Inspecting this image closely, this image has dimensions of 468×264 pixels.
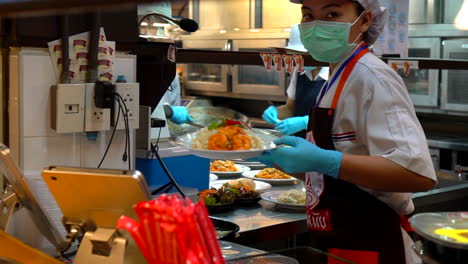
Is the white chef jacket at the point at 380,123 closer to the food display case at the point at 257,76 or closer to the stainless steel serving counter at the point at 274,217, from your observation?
the stainless steel serving counter at the point at 274,217

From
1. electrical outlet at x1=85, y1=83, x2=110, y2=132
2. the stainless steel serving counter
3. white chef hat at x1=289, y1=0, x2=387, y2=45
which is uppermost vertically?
white chef hat at x1=289, y1=0, x2=387, y2=45

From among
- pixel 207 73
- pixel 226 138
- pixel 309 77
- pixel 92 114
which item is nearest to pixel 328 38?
pixel 226 138

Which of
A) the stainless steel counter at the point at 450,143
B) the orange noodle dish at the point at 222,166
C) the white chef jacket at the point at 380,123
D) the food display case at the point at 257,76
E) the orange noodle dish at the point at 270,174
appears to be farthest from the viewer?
the food display case at the point at 257,76

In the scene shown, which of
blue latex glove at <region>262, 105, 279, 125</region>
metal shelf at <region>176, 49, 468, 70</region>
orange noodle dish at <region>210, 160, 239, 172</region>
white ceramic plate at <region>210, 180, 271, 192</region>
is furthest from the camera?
blue latex glove at <region>262, 105, 279, 125</region>

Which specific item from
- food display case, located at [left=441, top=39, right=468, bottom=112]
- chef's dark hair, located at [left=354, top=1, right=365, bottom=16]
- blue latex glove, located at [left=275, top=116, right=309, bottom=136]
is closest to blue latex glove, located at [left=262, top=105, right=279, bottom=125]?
blue latex glove, located at [left=275, top=116, right=309, bottom=136]

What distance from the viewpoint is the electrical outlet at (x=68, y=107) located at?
201 cm

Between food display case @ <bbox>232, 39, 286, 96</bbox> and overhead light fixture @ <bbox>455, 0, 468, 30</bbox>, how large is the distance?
1672 mm

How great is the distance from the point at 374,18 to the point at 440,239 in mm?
1235

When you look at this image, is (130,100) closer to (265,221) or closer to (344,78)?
(344,78)

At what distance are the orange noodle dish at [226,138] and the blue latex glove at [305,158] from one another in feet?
0.23

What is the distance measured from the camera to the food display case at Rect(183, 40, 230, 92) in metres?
→ 6.96

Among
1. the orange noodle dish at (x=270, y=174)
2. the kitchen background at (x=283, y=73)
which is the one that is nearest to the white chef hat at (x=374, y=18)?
the orange noodle dish at (x=270, y=174)

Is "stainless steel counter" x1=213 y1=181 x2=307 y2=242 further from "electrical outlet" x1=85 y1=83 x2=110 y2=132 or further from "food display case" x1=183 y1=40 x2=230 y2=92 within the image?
"food display case" x1=183 y1=40 x2=230 y2=92

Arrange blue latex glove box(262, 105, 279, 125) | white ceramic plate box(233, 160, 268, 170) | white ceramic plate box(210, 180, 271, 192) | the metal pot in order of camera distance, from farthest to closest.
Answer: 1. blue latex glove box(262, 105, 279, 125)
2. white ceramic plate box(233, 160, 268, 170)
3. white ceramic plate box(210, 180, 271, 192)
4. the metal pot
